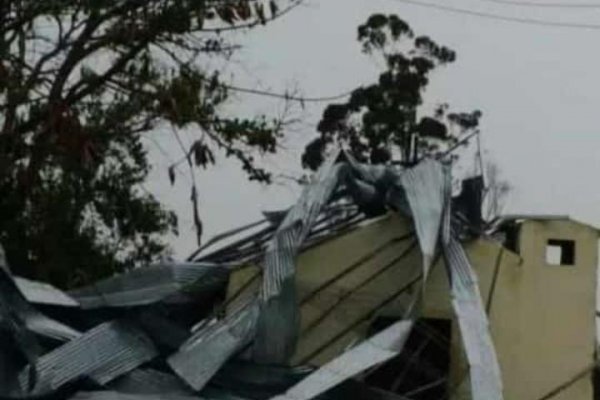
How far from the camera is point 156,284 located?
9094 mm

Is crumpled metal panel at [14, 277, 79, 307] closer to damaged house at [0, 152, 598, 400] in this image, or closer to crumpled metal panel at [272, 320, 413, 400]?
damaged house at [0, 152, 598, 400]

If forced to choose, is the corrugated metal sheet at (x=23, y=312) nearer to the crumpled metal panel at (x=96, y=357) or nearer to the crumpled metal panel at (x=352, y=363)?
the crumpled metal panel at (x=96, y=357)

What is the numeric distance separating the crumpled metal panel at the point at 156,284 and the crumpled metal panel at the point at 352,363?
1454 mm

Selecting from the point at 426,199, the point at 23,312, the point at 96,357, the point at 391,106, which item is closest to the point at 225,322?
the point at 96,357

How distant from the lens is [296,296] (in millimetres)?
8641

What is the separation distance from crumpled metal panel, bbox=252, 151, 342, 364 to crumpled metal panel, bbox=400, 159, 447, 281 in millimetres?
497

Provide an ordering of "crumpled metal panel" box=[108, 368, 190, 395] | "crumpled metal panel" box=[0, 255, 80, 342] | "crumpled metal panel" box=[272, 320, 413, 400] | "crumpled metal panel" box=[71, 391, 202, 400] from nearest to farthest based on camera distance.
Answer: "crumpled metal panel" box=[272, 320, 413, 400]
"crumpled metal panel" box=[71, 391, 202, 400]
"crumpled metal panel" box=[108, 368, 190, 395]
"crumpled metal panel" box=[0, 255, 80, 342]

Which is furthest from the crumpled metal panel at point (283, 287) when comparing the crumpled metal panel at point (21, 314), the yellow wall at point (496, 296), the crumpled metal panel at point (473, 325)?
the crumpled metal panel at point (21, 314)

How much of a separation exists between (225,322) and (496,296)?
6.08ft

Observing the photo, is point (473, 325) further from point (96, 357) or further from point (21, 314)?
point (21, 314)

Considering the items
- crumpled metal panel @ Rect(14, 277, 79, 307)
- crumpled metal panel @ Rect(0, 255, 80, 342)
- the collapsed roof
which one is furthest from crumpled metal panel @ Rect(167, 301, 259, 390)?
crumpled metal panel @ Rect(14, 277, 79, 307)

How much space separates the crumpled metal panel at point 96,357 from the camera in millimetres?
7848

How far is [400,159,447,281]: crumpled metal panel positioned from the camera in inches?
343

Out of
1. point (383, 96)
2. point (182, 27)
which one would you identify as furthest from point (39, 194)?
point (383, 96)
